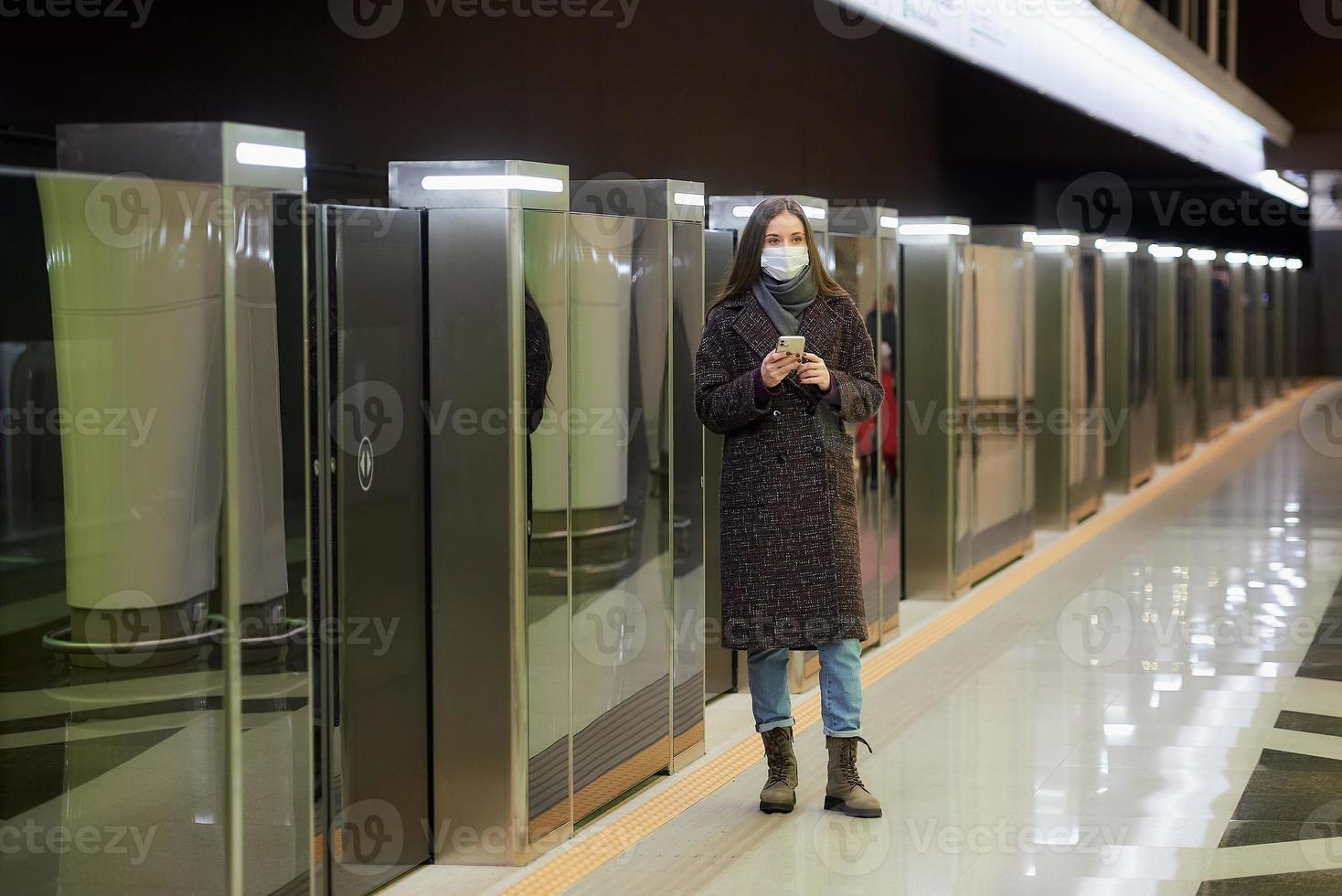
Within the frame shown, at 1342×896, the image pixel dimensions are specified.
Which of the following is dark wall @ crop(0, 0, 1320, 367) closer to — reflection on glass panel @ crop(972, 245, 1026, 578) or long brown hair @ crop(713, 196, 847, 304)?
reflection on glass panel @ crop(972, 245, 1026, 578)

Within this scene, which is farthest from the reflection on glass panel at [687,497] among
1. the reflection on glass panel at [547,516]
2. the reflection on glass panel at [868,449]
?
the reflection on glass panel at [868,449]

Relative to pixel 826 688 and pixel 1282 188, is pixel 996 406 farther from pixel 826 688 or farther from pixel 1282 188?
pixel 1282 188

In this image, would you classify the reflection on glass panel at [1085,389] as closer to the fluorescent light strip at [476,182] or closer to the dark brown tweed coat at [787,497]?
the dark brown tweed coat at [787,497]

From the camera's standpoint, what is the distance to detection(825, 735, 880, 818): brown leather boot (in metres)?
4.15

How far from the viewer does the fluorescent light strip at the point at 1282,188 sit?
2050cm

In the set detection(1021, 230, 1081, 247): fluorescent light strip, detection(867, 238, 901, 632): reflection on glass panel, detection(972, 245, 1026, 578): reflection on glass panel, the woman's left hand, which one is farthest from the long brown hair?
detection(1021, 230, 1081, 247): fluorescent light strip

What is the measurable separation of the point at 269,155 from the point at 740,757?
2593mm

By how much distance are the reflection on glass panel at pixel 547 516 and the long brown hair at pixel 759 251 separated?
49 cm

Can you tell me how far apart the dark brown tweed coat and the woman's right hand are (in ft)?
0.31

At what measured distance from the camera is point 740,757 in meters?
4.81

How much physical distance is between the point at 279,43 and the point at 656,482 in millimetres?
2143

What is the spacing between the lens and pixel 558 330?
12.8 ft

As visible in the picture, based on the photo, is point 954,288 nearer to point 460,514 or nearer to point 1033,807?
point 1033,807

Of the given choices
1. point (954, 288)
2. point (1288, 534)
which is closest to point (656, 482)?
point (954, 288)
